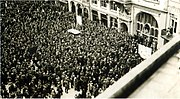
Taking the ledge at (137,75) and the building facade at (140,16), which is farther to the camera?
the building facade at (140,16)

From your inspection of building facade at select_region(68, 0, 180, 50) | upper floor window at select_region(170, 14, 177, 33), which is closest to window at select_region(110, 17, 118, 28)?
building facade at select_region(68, 0, 180, 50)

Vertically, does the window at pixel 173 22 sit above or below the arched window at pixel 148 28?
above

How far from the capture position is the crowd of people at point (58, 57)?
62.6 ft

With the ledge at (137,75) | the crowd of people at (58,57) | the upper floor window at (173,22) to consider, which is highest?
the ledge at (137,75)

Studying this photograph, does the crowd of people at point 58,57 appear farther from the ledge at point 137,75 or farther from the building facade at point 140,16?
the ledge at point 137,75

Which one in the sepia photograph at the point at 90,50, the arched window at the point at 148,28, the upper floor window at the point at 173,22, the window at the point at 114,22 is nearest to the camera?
the sepia photograph at the point at 90,50

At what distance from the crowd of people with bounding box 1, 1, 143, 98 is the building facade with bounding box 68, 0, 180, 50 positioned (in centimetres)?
219

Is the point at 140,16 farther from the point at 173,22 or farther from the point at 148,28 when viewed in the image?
the point at 173,22

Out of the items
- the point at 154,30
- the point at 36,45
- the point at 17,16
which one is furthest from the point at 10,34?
the point at 154,30

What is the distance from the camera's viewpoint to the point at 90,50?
80.2ft

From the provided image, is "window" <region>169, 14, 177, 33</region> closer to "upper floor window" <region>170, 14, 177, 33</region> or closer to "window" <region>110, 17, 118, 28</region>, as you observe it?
"upper floor window" <region>170, 14, 177, 33</region>

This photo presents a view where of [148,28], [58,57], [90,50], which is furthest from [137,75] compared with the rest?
[148,28]

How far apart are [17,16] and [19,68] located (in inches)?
630

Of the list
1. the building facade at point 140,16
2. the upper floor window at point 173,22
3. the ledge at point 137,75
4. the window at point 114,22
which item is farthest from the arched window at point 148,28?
the ledge at point 137,75
